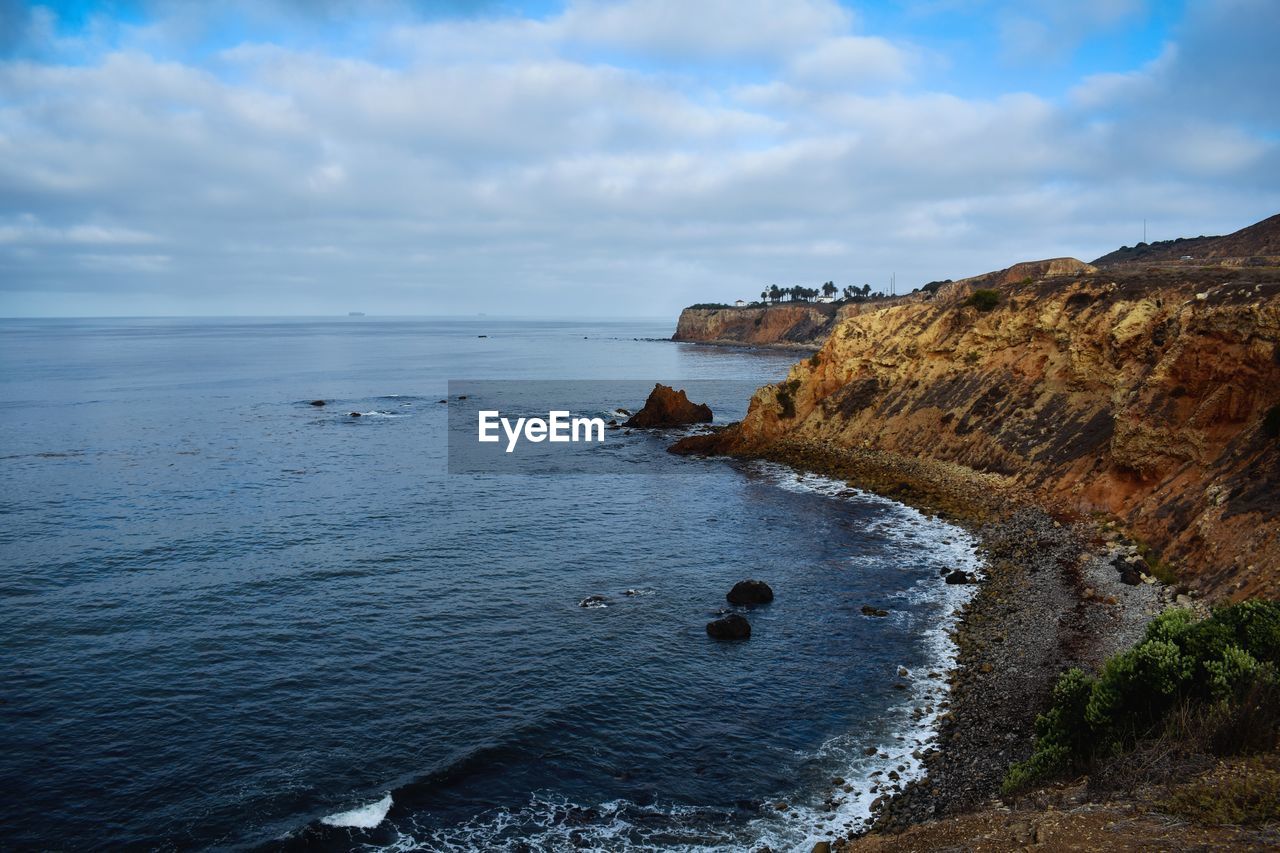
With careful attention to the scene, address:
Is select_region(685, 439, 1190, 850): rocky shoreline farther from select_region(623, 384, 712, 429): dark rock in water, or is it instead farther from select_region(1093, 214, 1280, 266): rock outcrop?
select_region(1093, 214, 1280, 266): rock outcrop

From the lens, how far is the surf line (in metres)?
82.9

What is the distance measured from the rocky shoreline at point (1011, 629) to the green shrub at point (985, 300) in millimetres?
19214

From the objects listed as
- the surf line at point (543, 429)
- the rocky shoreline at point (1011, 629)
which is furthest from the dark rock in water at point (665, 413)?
the rocky shoreline at point (1011, 629)

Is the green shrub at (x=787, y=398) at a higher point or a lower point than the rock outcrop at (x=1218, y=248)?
lower

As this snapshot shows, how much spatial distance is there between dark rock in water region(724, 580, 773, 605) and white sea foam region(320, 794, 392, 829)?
1862 cm

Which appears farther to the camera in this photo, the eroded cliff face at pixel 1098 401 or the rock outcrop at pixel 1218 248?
the rock outcrop at pixel 1218 248

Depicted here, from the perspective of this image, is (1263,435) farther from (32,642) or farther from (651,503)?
(32,642)

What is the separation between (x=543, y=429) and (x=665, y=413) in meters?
13.4

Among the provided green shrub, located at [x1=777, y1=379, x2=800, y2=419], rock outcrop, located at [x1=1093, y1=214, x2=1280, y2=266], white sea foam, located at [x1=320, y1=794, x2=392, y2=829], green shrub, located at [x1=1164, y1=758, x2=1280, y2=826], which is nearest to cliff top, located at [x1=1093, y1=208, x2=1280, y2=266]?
rock outcrop, located at [x1=1093, y1=214, x2=1280, y2=266]

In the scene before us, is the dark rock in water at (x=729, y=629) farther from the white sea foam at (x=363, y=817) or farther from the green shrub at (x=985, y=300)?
the green shrub at (x=985, y=300)

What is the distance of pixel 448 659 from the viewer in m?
30.5

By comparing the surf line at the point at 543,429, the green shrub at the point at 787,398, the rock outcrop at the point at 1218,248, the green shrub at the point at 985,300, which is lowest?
the surf line at the point at 543,429

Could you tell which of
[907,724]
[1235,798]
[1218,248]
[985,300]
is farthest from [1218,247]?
[1235,798]

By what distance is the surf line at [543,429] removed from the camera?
272 feet
